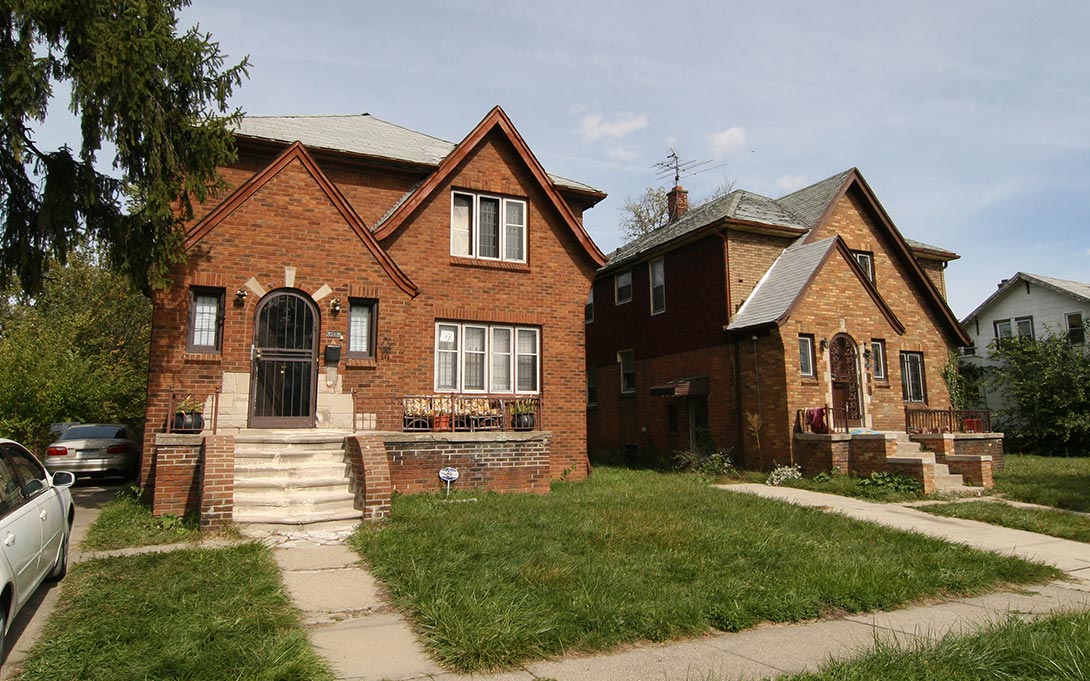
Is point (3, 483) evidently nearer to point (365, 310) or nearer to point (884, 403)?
point (365, 310)

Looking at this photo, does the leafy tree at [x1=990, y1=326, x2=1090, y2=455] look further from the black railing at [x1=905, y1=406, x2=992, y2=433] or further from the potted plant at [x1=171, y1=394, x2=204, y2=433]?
the potted plant at [x1=171, y1=394, x2=204, y2=433]

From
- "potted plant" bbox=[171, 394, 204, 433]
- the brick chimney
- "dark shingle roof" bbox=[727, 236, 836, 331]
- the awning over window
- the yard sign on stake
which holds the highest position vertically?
the brick chimney

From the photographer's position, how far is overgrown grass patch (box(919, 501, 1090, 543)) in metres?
9.85

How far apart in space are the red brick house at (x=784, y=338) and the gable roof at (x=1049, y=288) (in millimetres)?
12104

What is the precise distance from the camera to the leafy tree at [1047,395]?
73.3ft

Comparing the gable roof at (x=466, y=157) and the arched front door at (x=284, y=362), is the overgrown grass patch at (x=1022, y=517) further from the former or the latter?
the arched front door at (x=284, y=362)

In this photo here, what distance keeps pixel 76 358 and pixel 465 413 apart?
13.1 metres

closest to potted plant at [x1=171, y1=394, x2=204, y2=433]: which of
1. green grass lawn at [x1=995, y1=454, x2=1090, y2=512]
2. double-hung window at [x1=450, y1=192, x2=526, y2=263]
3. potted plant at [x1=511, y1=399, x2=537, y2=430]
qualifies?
potted plant at [x1=511, y1=399, x2=537, y2=430]

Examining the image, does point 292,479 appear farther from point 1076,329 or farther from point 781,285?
point 1076,329

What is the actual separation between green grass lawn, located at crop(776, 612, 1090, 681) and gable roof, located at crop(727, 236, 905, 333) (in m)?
11.3

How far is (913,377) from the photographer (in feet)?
64.4

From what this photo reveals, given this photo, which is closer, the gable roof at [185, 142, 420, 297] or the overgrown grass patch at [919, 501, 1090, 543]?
the overgrown grass patch at [919, 501, 1090, 543]

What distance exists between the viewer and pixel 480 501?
35.0ft

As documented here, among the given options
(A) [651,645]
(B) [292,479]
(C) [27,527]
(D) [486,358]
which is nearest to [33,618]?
(C) [27,527]
